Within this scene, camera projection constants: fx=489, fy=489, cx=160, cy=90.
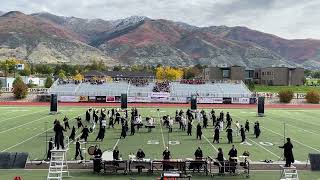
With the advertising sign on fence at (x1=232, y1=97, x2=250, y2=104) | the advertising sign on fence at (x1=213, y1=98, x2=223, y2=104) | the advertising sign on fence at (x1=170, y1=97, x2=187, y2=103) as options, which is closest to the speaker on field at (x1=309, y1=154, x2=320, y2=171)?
the advertising sign on fence at (x1=213, y1=98, x2=223, y2=104)

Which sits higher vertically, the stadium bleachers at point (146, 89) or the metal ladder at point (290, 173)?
the stadium bleachers at point (146, 89)

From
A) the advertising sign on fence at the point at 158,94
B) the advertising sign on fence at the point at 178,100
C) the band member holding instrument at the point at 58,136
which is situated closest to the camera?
the band member holding instrument at the point at 58,136

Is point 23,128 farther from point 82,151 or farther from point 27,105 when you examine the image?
point 27,105

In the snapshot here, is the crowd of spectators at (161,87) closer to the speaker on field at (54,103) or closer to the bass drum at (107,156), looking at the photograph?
the speaker on field at (54,103)

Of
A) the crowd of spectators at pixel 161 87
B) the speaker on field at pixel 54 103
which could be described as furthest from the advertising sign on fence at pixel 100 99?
the speaker on field at pixel 54 103

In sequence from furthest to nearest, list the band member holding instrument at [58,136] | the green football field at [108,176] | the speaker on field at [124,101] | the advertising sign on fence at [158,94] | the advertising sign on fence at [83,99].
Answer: the advertising sign on fence at [158,94] < the advertising sign on fence at [83,99] < the speaker on field at [124,101] < the band member holding instrument at [58,136] < the green football field at [108,176]

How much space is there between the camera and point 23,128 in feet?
129

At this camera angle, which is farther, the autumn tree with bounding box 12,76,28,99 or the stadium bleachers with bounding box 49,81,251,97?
the stadium bleachers with bounding box 49,81,251,97

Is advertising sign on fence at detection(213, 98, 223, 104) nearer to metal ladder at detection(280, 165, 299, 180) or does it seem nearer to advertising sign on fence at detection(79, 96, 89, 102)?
advertising sign on fence at detection(79, 96, 89, 102)

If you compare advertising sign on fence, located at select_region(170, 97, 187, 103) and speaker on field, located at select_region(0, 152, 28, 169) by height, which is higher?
advertising sign on fence, located at select_region(170, 97, 187, 103)

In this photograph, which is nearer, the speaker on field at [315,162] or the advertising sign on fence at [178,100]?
the speaker on field at [315,162]

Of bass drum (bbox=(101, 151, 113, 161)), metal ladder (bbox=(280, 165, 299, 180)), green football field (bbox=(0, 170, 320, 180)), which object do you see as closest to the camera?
metal ladder (bbox=(280, 165, 299, 180))

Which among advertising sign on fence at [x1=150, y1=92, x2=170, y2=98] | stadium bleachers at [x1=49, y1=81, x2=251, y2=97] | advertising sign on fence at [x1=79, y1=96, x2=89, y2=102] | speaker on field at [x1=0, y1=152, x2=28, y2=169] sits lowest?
speaker on field at [x1=0, y1=152, x2=28, y2=169]

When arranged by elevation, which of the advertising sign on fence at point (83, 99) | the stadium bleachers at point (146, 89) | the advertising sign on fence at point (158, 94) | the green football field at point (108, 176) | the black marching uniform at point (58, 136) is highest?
the stadium bleachers at point (146, 89)
